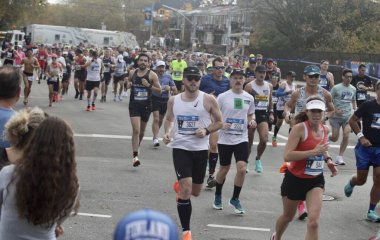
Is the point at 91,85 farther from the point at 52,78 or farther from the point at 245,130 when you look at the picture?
the point at 245,130

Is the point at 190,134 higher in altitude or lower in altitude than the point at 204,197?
higher

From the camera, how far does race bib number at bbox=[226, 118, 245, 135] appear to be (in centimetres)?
814

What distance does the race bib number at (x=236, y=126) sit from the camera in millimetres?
8141

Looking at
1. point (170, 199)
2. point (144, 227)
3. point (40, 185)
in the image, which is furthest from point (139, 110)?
point (144, 227)

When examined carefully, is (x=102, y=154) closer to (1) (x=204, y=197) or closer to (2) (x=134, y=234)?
(1) (x=204, y=197)

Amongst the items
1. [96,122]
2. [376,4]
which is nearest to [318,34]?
[376,4]

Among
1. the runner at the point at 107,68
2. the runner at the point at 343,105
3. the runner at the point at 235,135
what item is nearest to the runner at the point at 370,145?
the runner at the point at 235,135

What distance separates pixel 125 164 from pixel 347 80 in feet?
16.0

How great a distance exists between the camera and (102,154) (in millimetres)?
11766

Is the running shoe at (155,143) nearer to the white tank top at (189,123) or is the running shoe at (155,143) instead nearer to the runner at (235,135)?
the runner at (235,135)

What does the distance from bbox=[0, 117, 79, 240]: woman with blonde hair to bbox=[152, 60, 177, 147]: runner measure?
957cm

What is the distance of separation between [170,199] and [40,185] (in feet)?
17.2

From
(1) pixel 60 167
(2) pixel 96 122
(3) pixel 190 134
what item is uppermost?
(1) pixel 60 167

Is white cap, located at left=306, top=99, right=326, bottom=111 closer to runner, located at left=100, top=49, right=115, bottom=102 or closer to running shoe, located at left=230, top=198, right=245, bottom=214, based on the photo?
running shoe, located at left=230, top=198, right=245, bottom=214
